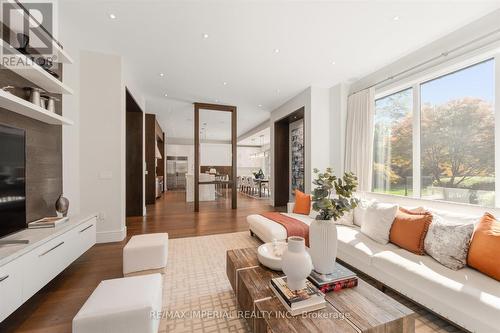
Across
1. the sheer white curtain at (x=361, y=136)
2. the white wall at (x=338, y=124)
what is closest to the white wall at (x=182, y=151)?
the white wall at (x=338, y=124)

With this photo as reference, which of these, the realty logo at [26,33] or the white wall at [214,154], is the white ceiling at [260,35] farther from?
the white wall at [214,154]

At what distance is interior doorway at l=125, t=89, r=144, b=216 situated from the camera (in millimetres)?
5207

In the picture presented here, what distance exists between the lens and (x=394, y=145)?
12.3ft

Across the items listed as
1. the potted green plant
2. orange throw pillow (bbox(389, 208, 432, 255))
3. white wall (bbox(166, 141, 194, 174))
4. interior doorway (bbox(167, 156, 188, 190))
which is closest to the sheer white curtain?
orange throw pillow (bbox(389, 208, 432, 255))

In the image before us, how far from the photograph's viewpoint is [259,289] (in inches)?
58.1

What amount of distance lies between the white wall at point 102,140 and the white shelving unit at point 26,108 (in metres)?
0.82

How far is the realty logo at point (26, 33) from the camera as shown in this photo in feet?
6.43

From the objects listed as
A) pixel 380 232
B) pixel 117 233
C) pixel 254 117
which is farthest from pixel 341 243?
pixel 254 117

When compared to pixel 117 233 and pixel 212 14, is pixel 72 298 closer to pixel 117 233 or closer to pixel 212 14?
pixel 117 233

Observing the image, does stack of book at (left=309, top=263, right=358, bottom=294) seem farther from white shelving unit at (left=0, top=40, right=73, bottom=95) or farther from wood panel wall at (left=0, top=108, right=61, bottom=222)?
white shelving unit at (left=0, top=40, right=73, bottom=95)

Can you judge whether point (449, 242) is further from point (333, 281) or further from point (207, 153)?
point (207, 153)

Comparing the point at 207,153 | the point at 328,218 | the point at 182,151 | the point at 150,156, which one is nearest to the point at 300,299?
the point at 328,218

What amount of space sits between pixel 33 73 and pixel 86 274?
2.34 m

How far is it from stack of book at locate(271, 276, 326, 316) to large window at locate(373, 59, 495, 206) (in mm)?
2832
